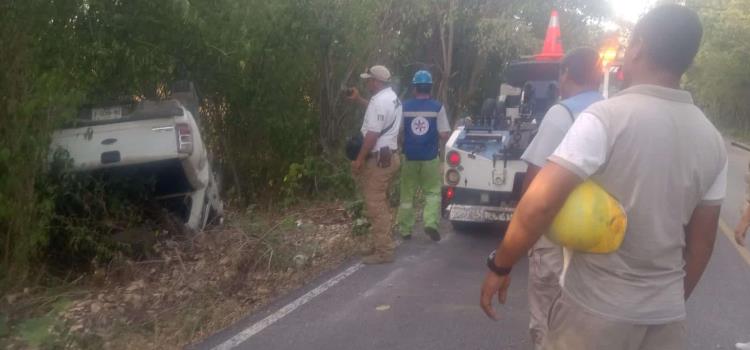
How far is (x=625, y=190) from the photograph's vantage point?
2242mm

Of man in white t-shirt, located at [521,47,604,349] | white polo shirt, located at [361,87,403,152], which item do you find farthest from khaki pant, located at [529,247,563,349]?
white polo shirt, located at [361,87,403,152]

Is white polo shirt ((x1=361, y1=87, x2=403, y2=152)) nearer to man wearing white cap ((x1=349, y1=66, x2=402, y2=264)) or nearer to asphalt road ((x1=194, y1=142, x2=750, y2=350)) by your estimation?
man wearing white cap ((x1=349, y1=66, x2=402, y2=264))

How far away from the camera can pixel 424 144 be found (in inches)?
306

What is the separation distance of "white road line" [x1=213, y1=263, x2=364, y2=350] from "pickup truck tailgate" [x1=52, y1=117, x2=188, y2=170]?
186 centimetres

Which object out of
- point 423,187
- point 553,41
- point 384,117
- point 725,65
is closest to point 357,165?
point 384,117

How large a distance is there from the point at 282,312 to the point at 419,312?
109cm

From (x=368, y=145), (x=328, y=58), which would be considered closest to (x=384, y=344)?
(x=368, y=145)

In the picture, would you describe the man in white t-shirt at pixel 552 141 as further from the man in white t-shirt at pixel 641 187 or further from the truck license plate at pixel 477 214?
the truck license plate at pixel 477 214

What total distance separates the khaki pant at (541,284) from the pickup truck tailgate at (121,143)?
398cm

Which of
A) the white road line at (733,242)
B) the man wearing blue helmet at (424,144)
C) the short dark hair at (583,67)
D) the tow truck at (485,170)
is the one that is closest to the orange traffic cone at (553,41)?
the tow truck at (485,170)

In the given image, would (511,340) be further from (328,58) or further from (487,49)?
(487,49)

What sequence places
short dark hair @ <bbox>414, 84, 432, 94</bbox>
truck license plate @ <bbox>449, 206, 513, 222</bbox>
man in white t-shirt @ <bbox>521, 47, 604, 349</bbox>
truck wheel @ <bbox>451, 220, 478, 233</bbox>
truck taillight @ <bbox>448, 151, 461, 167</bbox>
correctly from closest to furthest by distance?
1. man in white t-shirt @ <bbox>521, 47, 604, 349</bbox>
2. short dark hair @ <bbox>414, 84, 432, 94</bbox>
3. truck license plate @ <bbox>449, 206, 513, 222</bbox>
4. truck taillight @ <bbox>448, 151, 461, 167</bbox>
5. truck wheel @ <bbox>451, 220, 478, 233</bbox>

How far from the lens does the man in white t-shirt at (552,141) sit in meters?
3.87

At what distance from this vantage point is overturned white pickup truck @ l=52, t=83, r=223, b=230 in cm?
668
